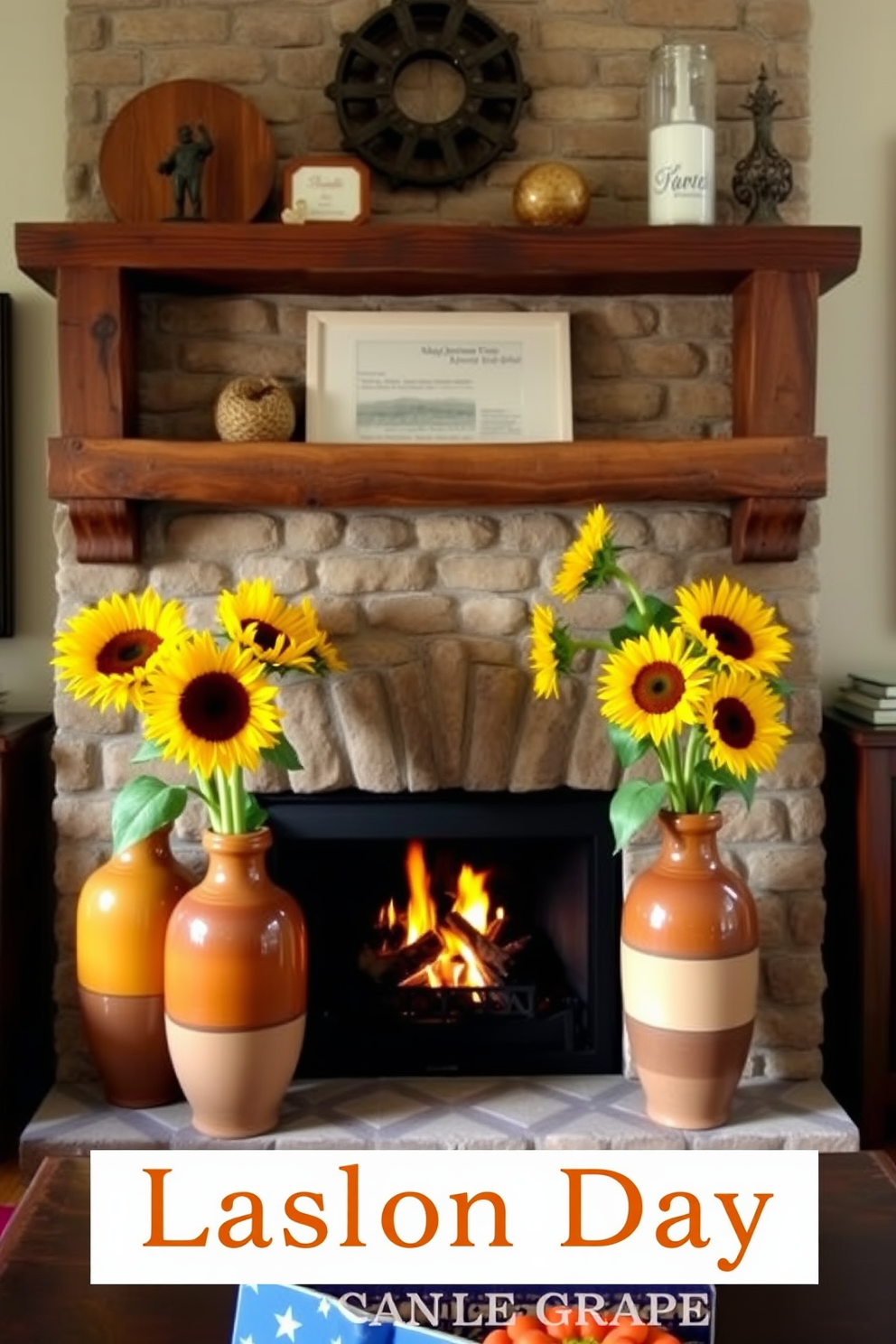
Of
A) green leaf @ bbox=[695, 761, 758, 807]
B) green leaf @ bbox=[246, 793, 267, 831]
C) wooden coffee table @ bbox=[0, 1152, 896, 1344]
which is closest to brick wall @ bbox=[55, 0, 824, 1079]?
green leaf @ bbox=[246, 793, 267, 831]

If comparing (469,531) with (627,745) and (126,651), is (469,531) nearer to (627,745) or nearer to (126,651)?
(627,745)

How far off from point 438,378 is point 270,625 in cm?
65

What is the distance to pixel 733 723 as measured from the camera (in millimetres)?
2268

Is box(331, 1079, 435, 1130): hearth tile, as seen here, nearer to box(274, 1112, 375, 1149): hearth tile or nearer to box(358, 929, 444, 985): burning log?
box(274, 1112, 375, 1149): hearth tile

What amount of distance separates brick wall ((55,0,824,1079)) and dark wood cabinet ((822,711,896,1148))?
0.27ft

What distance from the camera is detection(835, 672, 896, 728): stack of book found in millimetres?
2717

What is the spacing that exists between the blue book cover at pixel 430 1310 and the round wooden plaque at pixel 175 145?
2.08 meters

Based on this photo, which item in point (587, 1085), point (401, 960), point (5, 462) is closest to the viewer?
point (587, 1085)

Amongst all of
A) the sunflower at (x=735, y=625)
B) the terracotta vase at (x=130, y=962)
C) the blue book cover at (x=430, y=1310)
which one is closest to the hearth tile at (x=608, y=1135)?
the terracotta vase at (x=130, y=962)

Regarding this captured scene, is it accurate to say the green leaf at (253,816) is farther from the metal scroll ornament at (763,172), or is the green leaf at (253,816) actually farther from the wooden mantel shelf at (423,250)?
the metal scroll ornament at (763,172)

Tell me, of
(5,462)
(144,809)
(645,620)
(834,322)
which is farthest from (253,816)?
(834,322)

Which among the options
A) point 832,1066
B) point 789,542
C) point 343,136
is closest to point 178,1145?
point 832,1066

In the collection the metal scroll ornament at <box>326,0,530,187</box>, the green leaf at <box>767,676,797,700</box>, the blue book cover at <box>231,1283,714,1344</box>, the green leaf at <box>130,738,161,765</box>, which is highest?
the metal scroll ornament at <box>326,0,530,187</box>

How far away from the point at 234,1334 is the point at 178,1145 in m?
1.29
